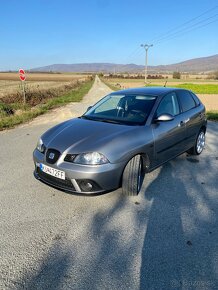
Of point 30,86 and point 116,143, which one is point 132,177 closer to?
point 116,143

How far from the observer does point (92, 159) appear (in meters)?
3.36

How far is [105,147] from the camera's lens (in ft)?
11.2

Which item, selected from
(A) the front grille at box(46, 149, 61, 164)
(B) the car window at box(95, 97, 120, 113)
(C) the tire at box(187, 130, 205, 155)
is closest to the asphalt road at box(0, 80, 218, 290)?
(A) the front grille at box(46, 149, 61, 164)

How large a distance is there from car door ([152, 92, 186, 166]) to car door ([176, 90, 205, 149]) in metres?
0.19

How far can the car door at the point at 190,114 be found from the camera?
5.04m

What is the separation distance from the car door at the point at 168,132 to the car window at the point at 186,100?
208 millimetres

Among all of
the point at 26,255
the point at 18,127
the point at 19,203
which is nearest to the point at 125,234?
the point at 26,255

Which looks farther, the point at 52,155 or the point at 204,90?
the point at 204,90

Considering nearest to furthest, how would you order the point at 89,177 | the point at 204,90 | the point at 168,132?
the point at 89,177, the point at 168,132, the point at 204,90

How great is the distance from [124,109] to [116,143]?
47.9 inches

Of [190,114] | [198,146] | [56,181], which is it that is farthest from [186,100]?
[56,181]

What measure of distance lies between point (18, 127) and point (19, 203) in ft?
19.4

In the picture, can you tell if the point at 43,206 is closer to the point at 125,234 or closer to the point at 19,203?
the point at 19,203

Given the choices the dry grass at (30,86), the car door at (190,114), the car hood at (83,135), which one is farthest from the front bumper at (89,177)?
the dry grass at (30,86)
